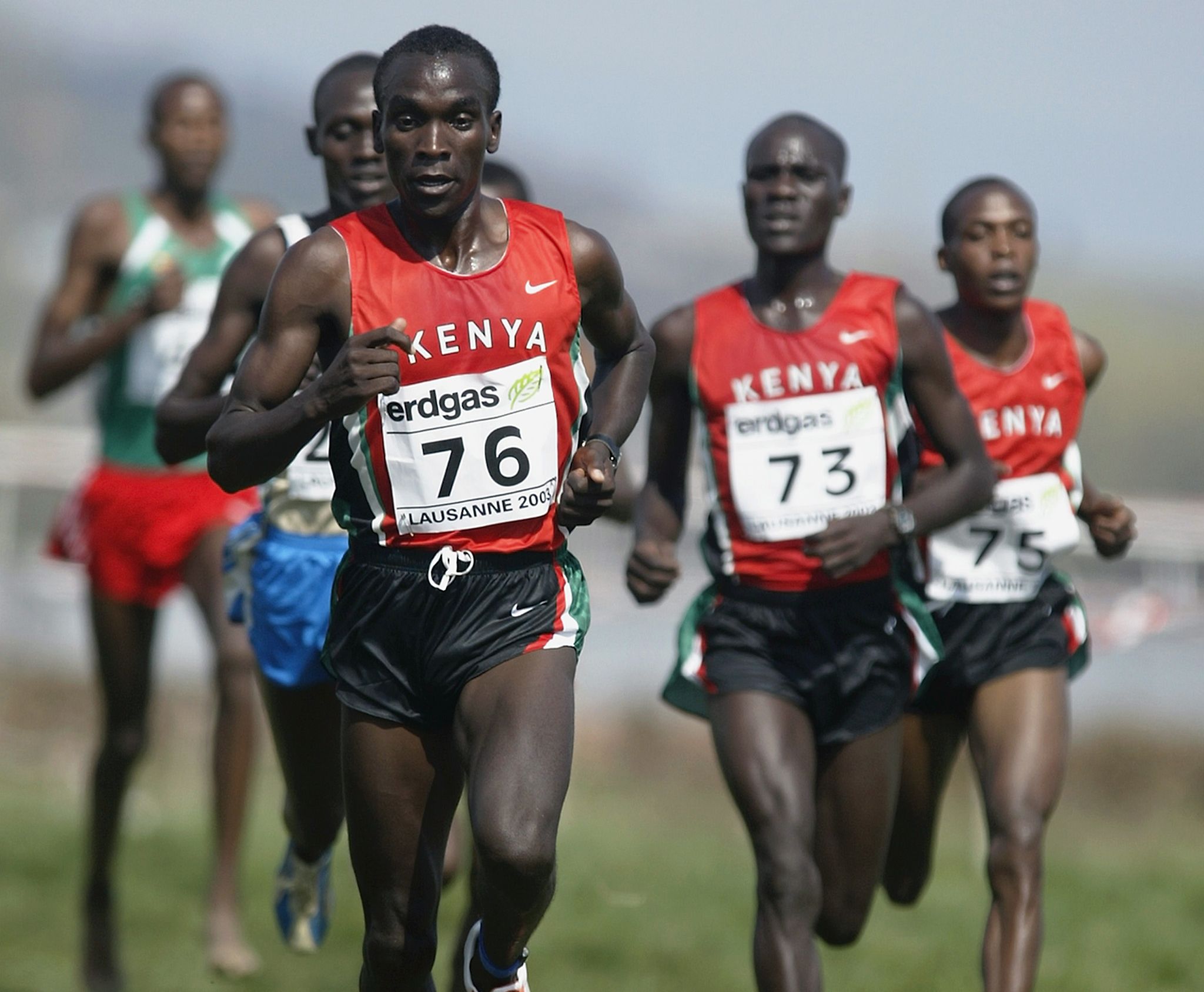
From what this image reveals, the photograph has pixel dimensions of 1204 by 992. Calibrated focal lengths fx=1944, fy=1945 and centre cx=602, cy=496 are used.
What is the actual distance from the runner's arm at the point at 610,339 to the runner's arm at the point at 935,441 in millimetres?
1000

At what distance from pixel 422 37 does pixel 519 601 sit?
53.4 inches

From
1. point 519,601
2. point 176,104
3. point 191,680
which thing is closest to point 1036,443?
point 519,601

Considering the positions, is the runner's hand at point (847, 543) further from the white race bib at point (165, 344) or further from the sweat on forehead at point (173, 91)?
the sweat on forehead at point (173, 91)

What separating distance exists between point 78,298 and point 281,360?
3719mm

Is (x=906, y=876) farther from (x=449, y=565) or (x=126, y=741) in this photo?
(x=126, y=741)

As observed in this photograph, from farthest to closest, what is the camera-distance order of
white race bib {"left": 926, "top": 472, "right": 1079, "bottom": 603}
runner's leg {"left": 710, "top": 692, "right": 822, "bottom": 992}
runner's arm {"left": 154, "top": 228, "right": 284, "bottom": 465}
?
white race bib {"left": 926, "top": 472, "right": 1079, "bottom": 603}, runner's arm {"left": 154, "top": 228, "right": 284, "bottom": 465}, runner's leg {"left": 710, "top": 692, "right": 822, "bottom": 992}

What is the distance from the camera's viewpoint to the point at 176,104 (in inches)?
316

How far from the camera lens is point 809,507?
235 inches

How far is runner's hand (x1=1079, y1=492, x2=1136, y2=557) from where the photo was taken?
648cm

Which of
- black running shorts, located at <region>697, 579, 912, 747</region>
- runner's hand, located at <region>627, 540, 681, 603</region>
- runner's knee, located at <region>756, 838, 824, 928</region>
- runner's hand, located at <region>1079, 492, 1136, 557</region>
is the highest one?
runner's hand, located at <region>627, 540, 681, 603</region>

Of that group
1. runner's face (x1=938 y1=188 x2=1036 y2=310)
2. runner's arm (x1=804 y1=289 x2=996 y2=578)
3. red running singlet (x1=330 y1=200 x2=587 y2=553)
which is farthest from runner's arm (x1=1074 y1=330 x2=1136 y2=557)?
red running singlet (x1=330 y1=200 x2=587 y2=553)

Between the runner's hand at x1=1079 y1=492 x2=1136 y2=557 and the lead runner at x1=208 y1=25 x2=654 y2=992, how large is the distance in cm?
237

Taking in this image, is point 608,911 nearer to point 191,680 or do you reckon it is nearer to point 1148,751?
point 1148,751

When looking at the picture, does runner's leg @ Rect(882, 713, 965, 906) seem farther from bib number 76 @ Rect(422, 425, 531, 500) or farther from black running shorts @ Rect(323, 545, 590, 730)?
bib number 76 @ Rect(422, 425, 531, 500)
